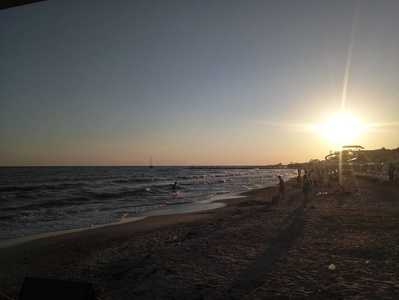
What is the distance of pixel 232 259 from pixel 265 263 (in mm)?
885

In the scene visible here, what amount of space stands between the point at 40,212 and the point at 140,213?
7.39 meters

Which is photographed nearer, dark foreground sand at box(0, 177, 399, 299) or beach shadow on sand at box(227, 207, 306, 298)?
dark foreground sand at box(0, 177, 399, 299)

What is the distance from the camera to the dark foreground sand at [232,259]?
17.8ft

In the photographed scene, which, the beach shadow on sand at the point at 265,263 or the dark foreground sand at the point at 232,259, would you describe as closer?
the dark foreground sand at the point at 232,259

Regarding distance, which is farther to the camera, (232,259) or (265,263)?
(232,259)

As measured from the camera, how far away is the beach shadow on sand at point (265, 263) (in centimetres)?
552

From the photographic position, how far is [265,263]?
680cm

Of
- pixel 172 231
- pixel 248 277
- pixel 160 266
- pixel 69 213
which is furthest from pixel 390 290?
pixel 69 213

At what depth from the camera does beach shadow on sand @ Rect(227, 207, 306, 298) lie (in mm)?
5523

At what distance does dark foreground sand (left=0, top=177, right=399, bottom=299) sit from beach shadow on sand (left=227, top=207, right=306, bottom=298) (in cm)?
2

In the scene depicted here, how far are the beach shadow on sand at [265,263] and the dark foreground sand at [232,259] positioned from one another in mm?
21

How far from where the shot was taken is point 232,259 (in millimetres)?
7234

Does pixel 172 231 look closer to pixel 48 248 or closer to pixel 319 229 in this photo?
pixel 48 248

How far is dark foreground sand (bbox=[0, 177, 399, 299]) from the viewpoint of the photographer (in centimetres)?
542
